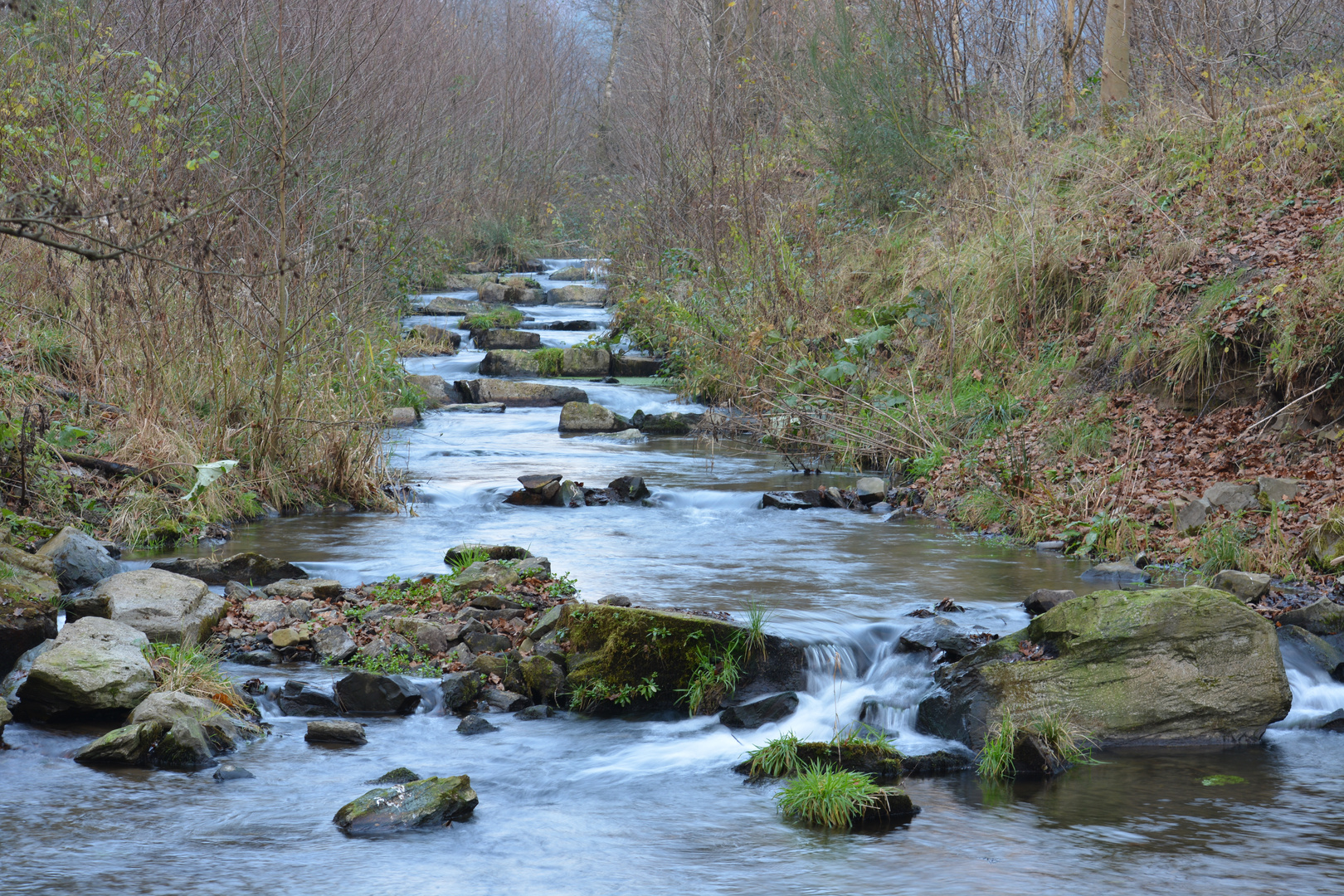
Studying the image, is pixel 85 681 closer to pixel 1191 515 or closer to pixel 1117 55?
pixel 1191 515

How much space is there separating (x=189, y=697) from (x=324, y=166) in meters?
8.34

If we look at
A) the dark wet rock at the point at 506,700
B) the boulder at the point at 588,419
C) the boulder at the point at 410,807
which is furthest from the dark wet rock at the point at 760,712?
the boulder at the point at 588,419

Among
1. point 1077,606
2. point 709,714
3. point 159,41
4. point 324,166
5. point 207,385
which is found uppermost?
point 159,41

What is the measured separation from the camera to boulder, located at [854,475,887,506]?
1105 centimetres

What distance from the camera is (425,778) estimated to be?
15.9 feet

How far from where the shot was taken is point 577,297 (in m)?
24.2

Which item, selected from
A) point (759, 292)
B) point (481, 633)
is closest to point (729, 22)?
point (759, 292)

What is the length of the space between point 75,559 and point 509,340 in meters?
12.9

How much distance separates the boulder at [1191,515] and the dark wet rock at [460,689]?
5.25m

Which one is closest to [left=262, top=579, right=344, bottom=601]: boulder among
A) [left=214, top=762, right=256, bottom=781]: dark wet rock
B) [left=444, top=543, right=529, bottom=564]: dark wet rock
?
[left=444, top=543, right=529, bottom=564]: dark wet rock

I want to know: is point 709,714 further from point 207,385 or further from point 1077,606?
point 207,385

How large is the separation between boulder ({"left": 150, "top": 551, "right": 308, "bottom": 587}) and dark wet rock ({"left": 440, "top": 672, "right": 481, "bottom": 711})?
7.26 feet

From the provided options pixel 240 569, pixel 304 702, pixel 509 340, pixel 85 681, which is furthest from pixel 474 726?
pixel 509 340

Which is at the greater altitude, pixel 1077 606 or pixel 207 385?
pixel 207 385
